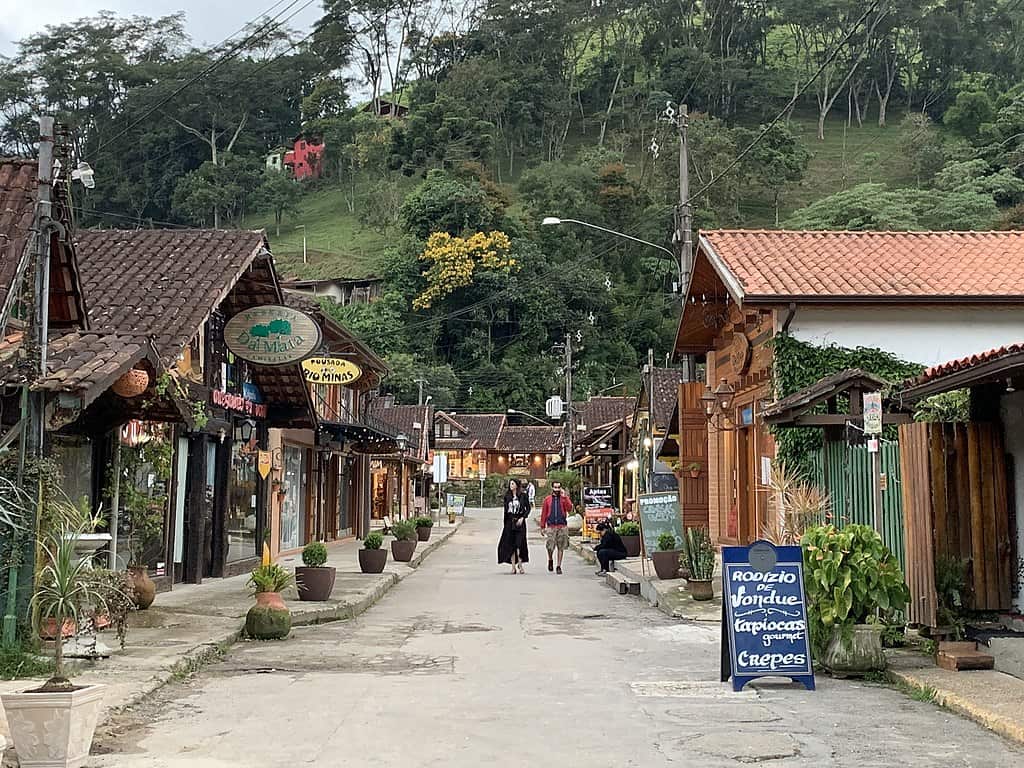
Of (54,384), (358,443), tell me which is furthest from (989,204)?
(54,384)

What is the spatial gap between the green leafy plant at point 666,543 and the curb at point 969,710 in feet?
32.8

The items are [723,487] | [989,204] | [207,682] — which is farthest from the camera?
[989,204]

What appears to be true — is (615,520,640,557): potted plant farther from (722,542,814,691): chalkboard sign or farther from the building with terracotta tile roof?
(722,542,814,691): chalkboard sign

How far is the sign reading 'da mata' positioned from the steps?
1172cm

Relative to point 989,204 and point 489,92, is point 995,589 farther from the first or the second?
point 489,92

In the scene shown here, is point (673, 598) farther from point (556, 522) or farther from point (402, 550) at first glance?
point (402, 550)

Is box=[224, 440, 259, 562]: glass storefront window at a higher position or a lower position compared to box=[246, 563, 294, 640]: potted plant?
higher

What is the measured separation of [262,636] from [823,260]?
493 inches

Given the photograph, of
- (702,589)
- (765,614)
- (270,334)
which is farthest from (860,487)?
(270,334)

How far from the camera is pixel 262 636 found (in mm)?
13328

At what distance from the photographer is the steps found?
10102mm

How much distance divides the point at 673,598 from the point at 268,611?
21.4 ft

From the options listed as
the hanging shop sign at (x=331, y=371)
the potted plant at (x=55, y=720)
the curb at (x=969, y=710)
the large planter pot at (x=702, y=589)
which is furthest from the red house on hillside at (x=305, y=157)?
the potted plant at (x=55, y=720)

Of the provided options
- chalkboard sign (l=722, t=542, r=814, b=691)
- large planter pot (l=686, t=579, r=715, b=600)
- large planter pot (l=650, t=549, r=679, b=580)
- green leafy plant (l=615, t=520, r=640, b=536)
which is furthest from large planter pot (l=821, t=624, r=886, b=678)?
green leafy plant (l=615, t=520, r=640, b=536)
